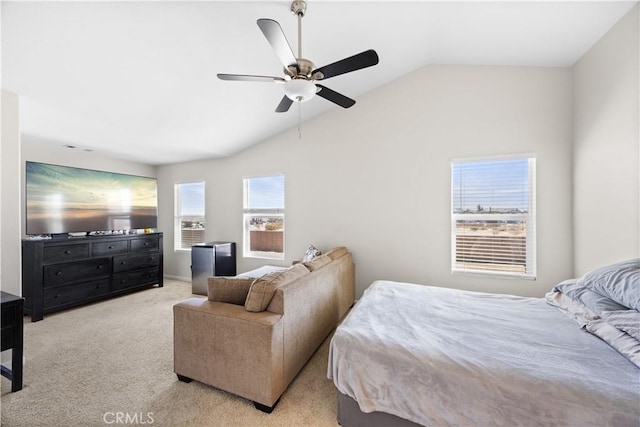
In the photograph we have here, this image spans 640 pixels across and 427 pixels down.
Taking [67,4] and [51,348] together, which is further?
[51,348]

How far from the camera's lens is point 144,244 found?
424 centimetres

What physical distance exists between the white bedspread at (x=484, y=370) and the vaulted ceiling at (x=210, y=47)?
2.44 metres

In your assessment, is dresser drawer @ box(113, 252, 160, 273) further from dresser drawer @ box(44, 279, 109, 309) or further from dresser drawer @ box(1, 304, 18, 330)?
dresser drawer @ box(1, 304, 18, 330)

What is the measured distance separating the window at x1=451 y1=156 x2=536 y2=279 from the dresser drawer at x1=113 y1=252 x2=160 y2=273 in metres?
4.79

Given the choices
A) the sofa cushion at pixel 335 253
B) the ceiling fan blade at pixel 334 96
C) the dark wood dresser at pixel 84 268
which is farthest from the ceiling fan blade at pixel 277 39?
the dark wood dresser at pixel 84 268

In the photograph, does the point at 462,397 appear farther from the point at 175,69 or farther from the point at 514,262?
the point at 175,69

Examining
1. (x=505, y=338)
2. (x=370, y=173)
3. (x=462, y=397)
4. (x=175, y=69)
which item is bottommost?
(x=462, y=397)

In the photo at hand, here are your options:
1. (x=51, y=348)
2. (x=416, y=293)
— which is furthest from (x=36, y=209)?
(x=416, y=293)

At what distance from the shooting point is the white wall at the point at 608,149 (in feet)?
6.11

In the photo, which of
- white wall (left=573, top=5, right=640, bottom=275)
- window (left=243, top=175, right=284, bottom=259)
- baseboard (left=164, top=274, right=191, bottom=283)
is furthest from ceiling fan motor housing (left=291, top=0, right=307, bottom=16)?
baseboard (left=164, top=274, right=191, bottom=283)

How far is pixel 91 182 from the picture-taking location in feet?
12.5

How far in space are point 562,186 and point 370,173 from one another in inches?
80.8

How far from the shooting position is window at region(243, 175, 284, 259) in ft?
13.4

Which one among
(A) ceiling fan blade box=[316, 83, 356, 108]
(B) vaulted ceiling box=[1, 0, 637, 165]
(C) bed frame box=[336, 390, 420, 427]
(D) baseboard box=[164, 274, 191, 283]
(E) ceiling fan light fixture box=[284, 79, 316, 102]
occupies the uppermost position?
(B) vaulted ceiling box=[1, 0, 637, 165]
